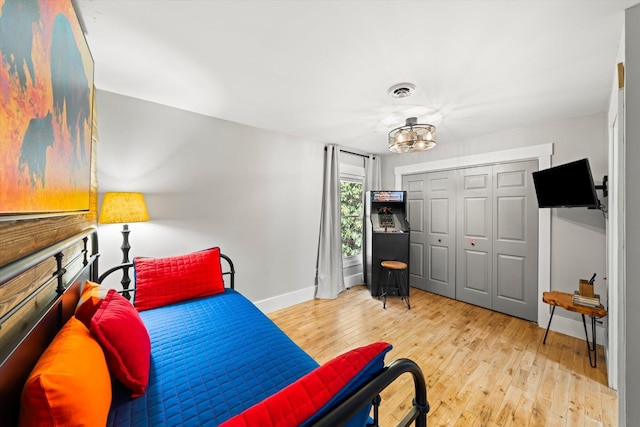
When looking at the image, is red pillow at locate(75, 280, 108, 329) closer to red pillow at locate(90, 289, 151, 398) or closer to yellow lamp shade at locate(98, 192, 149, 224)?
red pillow at locate(90, 289, 151, 398)

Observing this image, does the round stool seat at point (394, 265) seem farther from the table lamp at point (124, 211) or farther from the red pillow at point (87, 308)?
the red pillow at point (87, 308)

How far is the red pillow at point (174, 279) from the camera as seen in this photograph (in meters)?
1.87

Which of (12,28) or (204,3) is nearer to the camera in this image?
(12,28)

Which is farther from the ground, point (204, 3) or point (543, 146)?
point (204, 3)

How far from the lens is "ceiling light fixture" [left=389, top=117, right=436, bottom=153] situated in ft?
8.27

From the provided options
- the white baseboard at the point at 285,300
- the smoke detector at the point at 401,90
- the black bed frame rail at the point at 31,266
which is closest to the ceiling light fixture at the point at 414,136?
the smoke detector at the point at 401,90

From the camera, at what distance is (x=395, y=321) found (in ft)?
9.96

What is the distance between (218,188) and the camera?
9.50 feet

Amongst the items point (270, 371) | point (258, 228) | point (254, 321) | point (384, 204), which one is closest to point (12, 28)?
point (270, 371)

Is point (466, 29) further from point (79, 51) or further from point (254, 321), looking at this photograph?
point (254, 321)

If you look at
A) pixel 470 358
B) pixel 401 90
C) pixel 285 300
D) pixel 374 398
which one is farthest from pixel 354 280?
pixel 374 398

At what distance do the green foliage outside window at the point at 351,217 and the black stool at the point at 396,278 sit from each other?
87 cm

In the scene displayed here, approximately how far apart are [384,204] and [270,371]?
3413mm

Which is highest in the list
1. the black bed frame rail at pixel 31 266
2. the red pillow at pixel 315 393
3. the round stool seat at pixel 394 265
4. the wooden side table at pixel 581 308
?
the black bed frame rail at pixel 31 266
